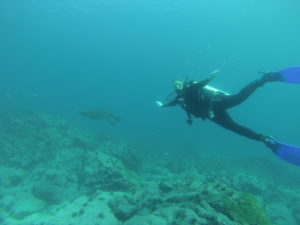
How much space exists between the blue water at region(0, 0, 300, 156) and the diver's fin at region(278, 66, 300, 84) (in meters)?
19.4

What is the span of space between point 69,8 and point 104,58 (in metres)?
90.1

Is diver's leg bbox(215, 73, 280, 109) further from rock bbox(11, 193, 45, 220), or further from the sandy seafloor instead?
rock bbox(11, 193, 45, 220)

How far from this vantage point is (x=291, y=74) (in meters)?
9.09

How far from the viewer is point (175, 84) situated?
29.3 feet

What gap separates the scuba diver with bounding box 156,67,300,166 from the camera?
28.0 ft

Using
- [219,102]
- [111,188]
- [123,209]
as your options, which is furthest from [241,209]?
[111,188]

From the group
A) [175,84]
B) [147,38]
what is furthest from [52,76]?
[175,84]

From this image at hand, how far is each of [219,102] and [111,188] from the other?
202 inches

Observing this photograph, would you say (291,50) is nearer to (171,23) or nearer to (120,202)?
(171,23)

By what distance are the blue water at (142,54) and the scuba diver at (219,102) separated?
19580mm

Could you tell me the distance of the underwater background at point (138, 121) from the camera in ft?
29.2

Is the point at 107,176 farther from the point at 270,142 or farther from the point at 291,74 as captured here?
the point at 291,74

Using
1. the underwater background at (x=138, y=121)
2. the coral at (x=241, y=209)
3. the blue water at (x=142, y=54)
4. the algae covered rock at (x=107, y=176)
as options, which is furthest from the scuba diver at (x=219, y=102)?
the blue water at (x=142, y=54)

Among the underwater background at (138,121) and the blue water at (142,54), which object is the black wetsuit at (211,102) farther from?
the blue water at (142,54)
